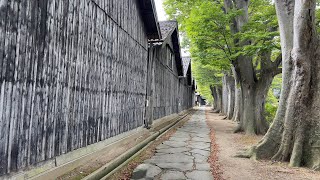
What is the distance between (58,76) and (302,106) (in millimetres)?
6758

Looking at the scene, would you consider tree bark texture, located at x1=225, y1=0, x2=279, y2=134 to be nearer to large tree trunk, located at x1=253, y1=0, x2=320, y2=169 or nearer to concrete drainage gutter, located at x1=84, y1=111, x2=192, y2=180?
A: large tree trunk, located at x1=253, y1=0, x2=320, y2=169

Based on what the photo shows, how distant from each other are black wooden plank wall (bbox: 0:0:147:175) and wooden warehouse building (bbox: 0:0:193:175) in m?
0.02

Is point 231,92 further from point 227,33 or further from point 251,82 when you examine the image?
point 227,33

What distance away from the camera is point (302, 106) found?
7168mm

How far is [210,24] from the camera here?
1259 centimetres

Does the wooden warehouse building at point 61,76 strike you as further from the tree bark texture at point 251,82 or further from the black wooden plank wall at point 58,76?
the tree bark texture at point 251,82

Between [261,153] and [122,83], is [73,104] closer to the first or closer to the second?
[122,83]

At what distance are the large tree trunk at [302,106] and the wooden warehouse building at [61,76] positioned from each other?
17.3 ft

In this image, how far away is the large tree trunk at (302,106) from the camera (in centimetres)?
688

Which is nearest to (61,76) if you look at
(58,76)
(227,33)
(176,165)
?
(58,76)

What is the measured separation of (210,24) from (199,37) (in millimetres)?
967

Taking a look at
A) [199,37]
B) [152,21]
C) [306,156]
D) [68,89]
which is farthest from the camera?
[199,37]

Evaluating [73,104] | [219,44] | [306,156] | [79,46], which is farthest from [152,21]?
[306,156]

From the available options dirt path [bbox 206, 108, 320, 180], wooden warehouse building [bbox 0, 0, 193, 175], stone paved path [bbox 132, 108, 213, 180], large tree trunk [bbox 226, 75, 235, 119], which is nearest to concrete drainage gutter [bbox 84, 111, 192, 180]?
stone paved path [bbox 132, 108, 213, 180]
